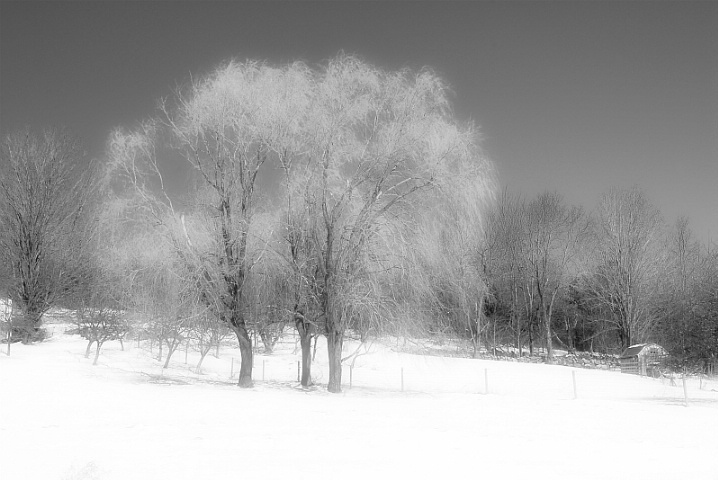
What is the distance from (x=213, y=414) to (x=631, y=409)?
11499 millimetres

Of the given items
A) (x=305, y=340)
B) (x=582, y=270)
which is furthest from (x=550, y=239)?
(x=305, y=340)

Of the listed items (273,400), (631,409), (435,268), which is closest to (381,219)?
(435,268)

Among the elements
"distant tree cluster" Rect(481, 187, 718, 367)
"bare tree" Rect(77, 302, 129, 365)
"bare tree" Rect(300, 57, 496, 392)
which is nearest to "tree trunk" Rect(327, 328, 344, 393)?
"bare tree" Rect(300, 57, 496, 392)

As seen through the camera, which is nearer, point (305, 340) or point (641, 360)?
point (305, 340)

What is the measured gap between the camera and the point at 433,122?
18.9m

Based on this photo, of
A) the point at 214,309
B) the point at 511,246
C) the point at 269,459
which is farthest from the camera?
the point at 511,246

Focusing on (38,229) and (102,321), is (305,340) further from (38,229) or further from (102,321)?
(38,229)

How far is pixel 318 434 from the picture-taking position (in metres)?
11.7

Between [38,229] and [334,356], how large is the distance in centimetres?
3020

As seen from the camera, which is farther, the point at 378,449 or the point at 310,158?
the point at 310,158

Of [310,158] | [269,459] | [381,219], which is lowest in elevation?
[269,459]

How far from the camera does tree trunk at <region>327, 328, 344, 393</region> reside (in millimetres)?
19125

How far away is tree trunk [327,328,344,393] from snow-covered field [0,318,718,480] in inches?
20.8

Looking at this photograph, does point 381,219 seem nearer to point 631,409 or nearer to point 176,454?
point 631,409
